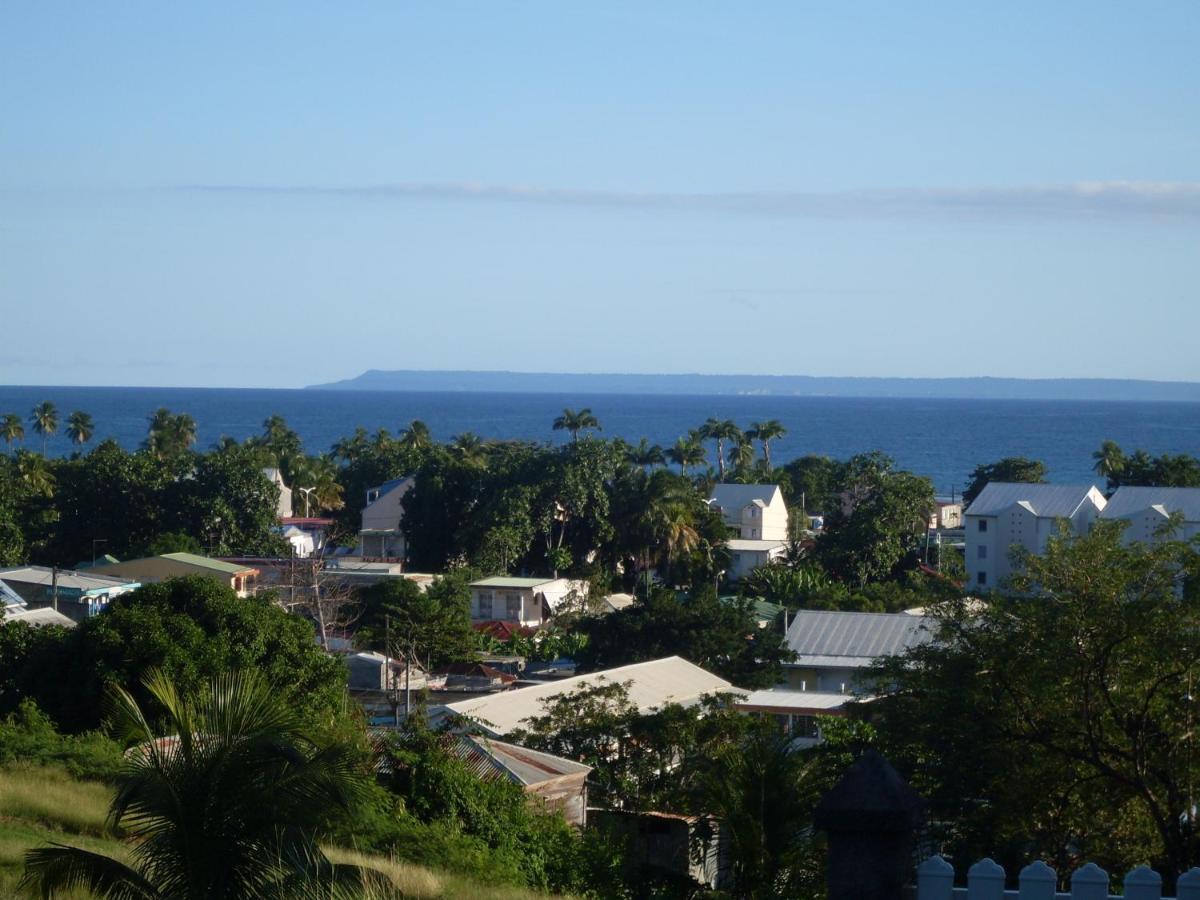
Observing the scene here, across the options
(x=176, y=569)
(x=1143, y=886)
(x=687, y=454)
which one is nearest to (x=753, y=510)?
(x=687, y=454)

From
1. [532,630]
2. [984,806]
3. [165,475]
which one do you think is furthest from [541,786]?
[165,475]

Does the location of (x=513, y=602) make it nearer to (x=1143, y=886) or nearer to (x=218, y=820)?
(x=218, y=820)

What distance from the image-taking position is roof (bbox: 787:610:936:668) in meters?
43.5

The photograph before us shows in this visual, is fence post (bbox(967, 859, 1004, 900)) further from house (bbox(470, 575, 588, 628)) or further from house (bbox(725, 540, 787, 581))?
house (bbox(725, 540, 787, 581))

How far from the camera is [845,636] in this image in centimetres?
4475

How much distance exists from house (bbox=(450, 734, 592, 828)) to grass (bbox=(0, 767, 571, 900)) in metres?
5.72

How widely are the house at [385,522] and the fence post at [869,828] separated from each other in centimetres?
6745

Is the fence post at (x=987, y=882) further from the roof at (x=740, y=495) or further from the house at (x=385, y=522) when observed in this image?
the roof at (x=740, y=495)

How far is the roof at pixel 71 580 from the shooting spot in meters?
48.1

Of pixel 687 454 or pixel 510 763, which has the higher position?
pixel 687 454

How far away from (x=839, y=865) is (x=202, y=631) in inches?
891

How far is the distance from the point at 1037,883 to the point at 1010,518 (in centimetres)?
6377

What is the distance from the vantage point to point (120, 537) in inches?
2781

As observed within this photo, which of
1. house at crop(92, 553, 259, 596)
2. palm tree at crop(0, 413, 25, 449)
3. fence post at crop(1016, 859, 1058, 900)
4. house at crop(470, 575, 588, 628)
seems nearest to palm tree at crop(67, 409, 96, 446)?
palm tree at crop(0, 413, 25, 449)
